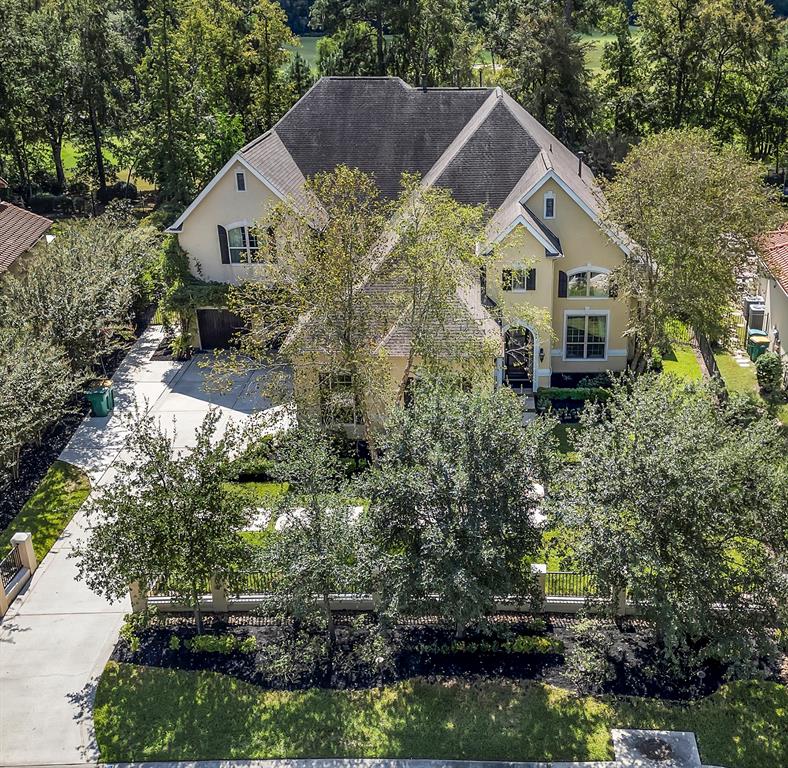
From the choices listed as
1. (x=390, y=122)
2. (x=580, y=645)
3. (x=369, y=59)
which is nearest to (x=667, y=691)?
(x=580, y=645)

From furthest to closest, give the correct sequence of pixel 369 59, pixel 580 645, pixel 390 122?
pixel 369 59 < pixel 390 122 < pixel 580 645

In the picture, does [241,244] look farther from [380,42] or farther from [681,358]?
[380,42]

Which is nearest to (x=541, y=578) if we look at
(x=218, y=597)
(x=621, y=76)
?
(x=218, y=597)

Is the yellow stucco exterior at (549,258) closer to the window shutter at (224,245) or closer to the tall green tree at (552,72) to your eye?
the window shutter at (224,245)

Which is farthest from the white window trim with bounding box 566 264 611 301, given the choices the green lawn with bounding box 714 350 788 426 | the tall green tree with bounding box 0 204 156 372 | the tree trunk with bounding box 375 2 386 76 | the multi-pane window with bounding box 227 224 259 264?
the tree trunk with bounding box 375 2 386 76

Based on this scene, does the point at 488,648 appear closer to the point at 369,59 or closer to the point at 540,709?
the point at 540,709

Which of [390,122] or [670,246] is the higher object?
[390,122]
